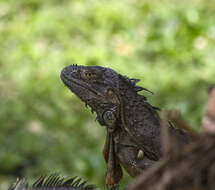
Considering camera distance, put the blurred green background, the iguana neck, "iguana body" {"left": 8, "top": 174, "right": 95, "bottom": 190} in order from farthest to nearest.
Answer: the blurred green background, the iguana neck, "iguana body" {"left": 8, "top": 174, "right": 95, "bottom": 190}

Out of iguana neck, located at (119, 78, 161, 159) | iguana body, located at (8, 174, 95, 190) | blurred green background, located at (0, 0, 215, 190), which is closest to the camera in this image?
iguana body, located at (8, 174, 95, 190)

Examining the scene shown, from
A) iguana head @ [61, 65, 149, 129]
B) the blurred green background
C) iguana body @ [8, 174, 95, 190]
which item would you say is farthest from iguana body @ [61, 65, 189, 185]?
the blurred green background

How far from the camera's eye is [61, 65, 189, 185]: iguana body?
199 cm

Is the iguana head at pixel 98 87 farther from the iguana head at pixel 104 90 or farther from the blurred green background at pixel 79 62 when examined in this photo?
the blurred green background at pixel 79 62

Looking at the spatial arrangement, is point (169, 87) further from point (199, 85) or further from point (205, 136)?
point (205, 136)

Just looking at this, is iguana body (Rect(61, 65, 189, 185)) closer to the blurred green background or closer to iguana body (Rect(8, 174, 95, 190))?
iguana body (Rect(8, 174, 95, 190))

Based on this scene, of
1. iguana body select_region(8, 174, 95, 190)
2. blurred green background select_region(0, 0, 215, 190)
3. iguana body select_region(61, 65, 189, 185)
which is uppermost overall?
blurred green background select_region(0, 0, 215, 190)

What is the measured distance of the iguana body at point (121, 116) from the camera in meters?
1.99

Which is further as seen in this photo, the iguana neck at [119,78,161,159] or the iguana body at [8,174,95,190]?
the iguana neck at [119,78,161,159]

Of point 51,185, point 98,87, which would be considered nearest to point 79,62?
point 98,87

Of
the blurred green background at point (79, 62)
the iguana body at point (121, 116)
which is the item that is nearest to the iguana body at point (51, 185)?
the iguana body at point (121, 116)

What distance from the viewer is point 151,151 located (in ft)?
6.51

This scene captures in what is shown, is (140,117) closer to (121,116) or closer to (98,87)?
(121,116)

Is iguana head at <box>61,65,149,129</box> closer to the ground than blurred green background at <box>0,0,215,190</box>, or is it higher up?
closer to the ground
